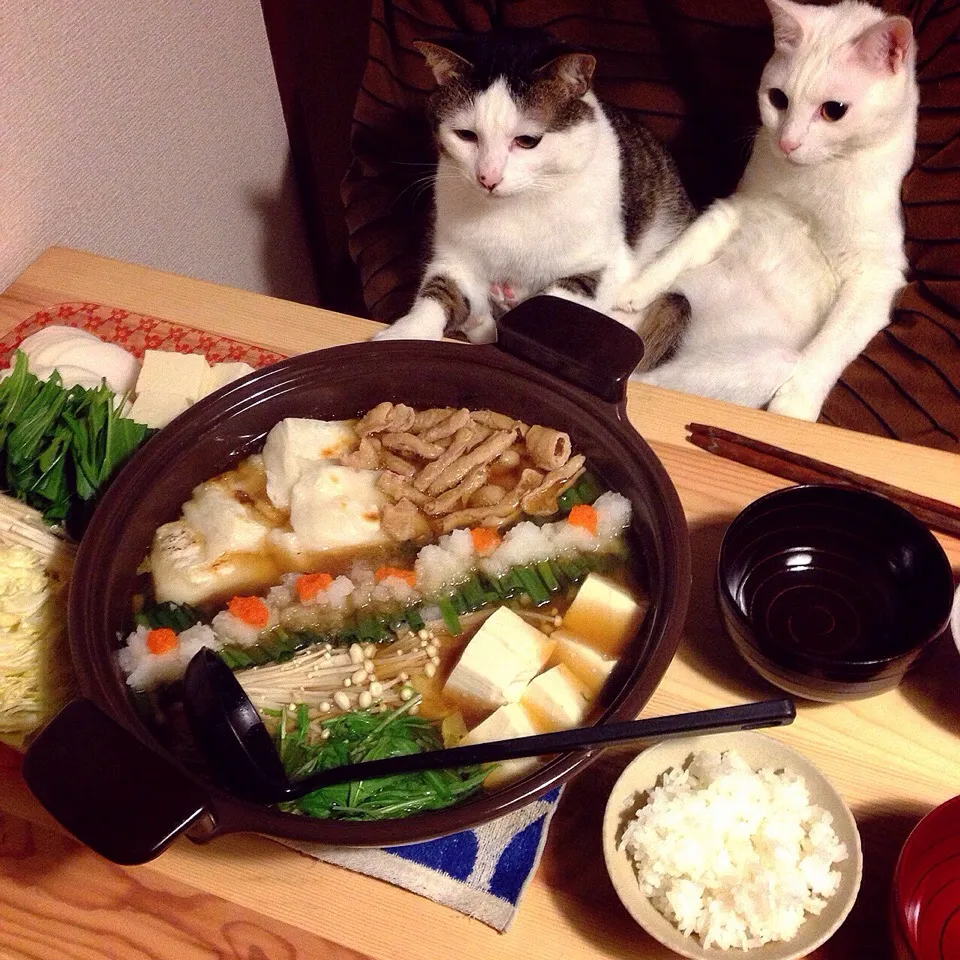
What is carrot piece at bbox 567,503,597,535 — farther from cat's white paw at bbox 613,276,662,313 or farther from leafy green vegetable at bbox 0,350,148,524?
cat's white paw at bbox 613,276,662,313

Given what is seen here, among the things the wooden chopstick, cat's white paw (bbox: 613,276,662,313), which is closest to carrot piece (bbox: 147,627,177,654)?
the wooden chopstick

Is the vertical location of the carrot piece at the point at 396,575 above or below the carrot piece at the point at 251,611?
below

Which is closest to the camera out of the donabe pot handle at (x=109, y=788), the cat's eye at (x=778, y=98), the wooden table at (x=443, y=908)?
the donabe pot handle at (x=109, y=788)

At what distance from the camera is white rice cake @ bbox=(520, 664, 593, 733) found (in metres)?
0.84

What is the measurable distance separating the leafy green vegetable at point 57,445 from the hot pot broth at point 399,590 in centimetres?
12

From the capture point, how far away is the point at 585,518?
1012mm

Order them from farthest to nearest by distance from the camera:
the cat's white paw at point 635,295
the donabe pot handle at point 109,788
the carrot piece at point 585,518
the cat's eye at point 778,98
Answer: the cat's white paw at point 635,295 → the cat's eye at point 778,98 → the carrot piece at point 585,518 → the donabe pot handle at point 109,788

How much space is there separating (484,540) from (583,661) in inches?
8.3

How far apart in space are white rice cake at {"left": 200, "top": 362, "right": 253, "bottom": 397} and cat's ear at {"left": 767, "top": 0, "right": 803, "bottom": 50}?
1037mm

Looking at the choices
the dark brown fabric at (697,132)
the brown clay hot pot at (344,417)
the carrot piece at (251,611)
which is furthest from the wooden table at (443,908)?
the dark brown fabric at (697,132)

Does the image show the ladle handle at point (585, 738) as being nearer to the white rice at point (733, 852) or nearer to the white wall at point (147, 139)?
the white rice at point (733, 852)

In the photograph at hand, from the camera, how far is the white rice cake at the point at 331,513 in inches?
41.2

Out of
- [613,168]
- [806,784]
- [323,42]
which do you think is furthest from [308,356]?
[323,42]

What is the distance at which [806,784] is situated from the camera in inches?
31.2
